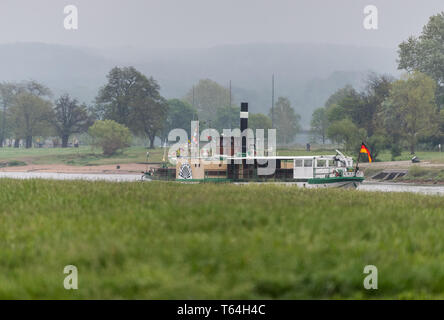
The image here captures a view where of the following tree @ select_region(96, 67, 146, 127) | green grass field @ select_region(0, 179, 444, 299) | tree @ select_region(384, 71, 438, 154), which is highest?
tree @ select_region(96, 67, 146, 127)

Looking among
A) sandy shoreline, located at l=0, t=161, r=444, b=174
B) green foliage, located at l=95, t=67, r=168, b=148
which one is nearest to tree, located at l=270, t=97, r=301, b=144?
green foliage, located at l=95, t=67, r=168, b=148

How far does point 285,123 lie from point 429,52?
8021cm

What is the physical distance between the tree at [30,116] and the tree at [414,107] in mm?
77295

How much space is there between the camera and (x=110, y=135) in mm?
105000

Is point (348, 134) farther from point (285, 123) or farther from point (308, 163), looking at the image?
point (285, 123)

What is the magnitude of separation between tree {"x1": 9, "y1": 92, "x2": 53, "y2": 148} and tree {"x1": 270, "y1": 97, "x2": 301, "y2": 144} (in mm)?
77109

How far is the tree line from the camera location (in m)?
86.6

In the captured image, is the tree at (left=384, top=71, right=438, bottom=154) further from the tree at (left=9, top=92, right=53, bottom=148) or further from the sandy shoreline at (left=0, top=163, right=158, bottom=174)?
the tree at (left=9, top=92, right=53, bottom=148)

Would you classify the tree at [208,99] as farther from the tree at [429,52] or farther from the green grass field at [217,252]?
the green grass field at [217,252]

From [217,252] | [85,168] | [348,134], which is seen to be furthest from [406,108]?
[217,252]

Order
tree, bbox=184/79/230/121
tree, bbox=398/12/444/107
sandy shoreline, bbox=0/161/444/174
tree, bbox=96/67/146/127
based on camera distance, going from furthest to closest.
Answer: tree, bbox=184/79/230/121
tree, bbox=96/67/146/127
tree, bbox=398/12/444/107
sandy shoreline, bbox=0/161/444/174

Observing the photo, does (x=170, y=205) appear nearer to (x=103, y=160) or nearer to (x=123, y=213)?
(x=123, y=213)

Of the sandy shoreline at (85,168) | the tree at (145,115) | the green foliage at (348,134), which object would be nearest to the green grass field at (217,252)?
the sandy shoreline at (85,168)

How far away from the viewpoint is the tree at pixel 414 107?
283ft
